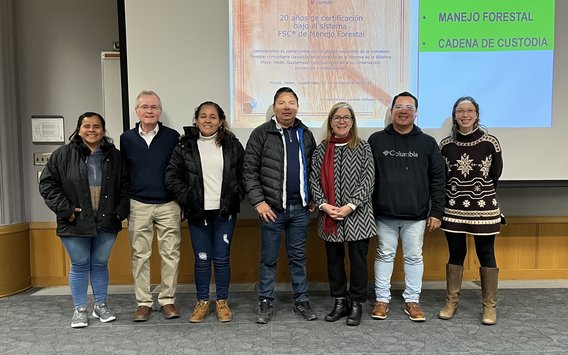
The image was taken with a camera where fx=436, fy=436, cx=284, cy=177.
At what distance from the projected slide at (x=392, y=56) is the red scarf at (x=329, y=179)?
1.59ft

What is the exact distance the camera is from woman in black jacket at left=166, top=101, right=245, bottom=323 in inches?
101

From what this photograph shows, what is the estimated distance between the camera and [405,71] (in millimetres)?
3012

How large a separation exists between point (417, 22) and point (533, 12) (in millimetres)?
793

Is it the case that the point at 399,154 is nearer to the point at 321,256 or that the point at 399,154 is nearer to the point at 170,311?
the point at 321,256

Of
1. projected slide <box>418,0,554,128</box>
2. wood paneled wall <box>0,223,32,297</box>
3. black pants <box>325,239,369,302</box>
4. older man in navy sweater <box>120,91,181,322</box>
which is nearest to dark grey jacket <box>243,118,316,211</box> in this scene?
black pants <box>325,239,369,302</box>

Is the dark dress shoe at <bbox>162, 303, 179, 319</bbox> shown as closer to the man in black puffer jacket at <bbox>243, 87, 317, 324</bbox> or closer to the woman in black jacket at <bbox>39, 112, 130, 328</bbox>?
the woman in black jacket at <bbox>39, 112, 130, 328</bbox>

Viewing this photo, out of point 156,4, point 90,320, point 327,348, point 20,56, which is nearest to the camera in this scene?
point 327,348

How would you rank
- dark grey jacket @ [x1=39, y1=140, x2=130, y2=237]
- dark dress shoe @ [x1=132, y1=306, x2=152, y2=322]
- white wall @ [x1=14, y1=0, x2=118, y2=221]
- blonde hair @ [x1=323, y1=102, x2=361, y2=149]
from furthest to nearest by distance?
white wall @ [x1=14, y1=0, x2=118, y2=221]
dark dress shoe @ [x1=132, y1=306, x2=152, y2=322]
blonde hair @ [x1=323, y1=102, x2=361, y2=149]
dark grey jacket @ [x1=39, y1=140, x2=130, y2=237]

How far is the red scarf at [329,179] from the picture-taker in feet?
8.39

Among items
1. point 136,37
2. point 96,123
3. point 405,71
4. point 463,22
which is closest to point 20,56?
point 136,37

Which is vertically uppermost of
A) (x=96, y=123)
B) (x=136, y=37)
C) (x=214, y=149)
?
(x=136, y=37)

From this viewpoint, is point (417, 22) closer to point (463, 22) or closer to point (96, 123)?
point (463, 22)

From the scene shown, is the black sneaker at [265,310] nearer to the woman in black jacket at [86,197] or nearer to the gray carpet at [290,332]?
the gray carpet at [290,332]

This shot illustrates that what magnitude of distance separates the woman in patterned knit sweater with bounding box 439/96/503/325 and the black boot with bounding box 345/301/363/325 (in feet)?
1.75
